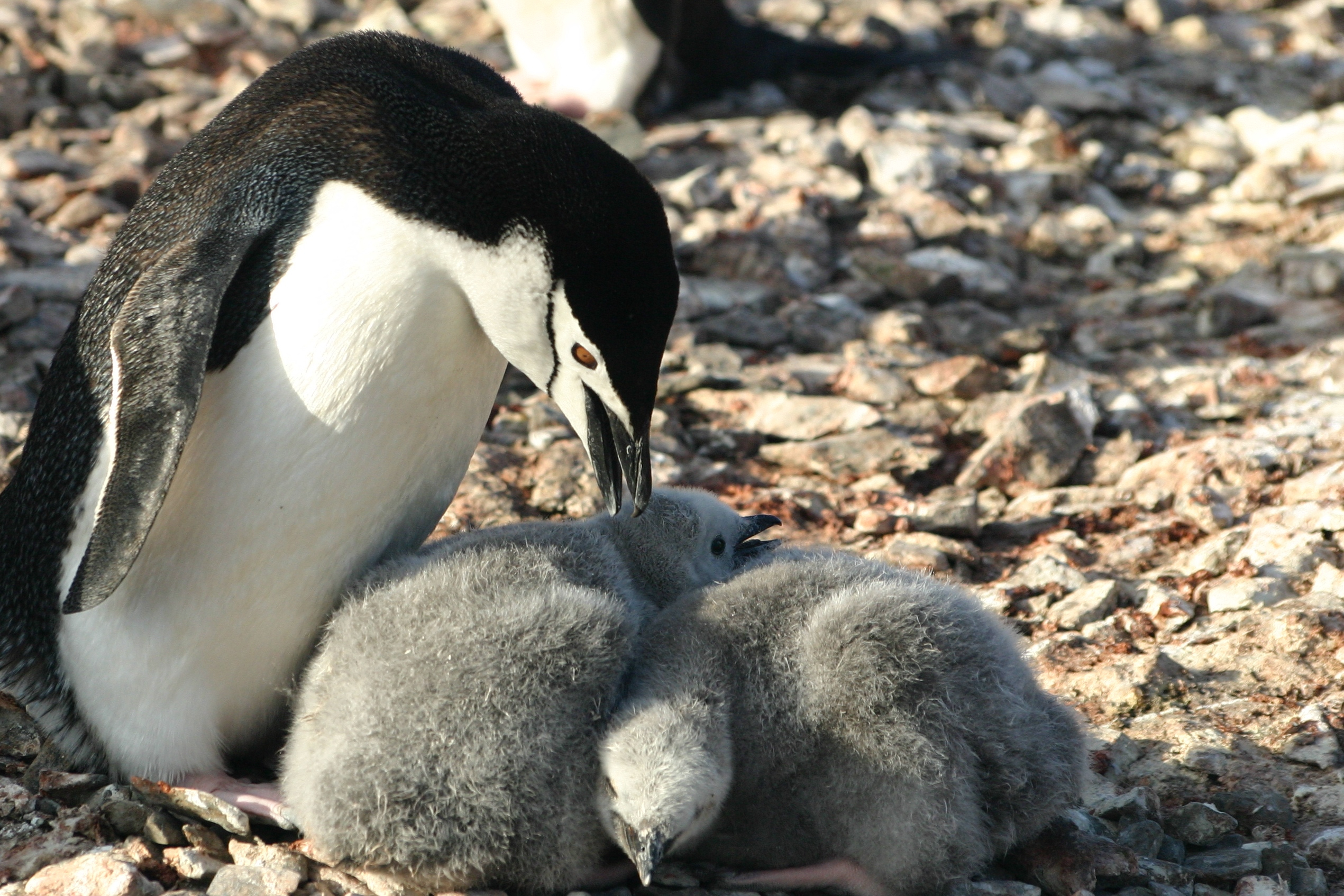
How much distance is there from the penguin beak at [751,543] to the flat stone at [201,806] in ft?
3.17

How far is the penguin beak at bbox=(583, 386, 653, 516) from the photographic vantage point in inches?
91.2

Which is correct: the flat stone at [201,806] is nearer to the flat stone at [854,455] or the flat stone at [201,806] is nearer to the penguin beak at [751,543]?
the penguin beak at [751,543]

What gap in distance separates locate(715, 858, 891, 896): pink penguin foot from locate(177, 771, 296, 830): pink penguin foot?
0.72 m

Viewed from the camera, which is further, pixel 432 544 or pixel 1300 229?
pixel 1300 229

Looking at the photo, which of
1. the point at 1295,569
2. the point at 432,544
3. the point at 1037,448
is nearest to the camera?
the point at 432,544

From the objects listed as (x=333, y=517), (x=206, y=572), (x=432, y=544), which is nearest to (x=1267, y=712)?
(x=432, y=544)

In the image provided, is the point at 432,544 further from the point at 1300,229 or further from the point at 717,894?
the point at 1300,229

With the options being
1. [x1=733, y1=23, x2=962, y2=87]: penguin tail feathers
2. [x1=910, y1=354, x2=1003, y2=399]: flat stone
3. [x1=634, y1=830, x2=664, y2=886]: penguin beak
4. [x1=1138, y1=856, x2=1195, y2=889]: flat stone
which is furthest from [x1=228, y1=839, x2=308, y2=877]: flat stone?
[x1=733, y1=23, x2=962, y2=87]: penguin tail feathers

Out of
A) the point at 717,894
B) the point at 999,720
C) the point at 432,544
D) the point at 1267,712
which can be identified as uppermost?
the point at 432,544

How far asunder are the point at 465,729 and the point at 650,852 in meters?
0.32

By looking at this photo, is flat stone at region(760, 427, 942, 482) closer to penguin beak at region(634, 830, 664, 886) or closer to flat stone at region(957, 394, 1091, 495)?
flat stone at region(957, 394, 1091, 495)

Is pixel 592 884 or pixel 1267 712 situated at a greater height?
pixel 592 884

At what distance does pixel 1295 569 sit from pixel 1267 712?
52 cm

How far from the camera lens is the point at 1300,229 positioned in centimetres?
503
